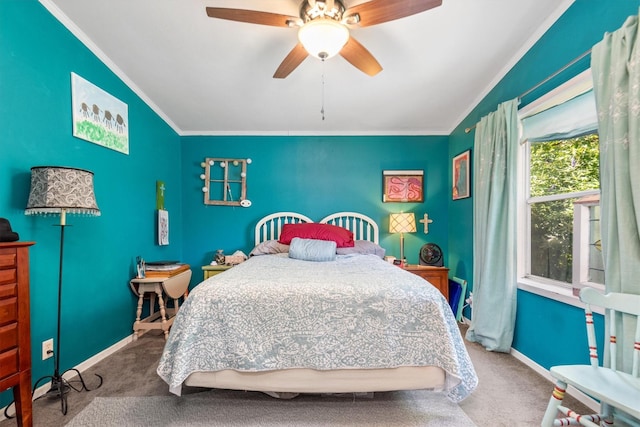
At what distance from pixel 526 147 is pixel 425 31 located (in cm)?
124

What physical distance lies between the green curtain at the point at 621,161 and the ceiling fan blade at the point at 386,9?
2.95 ft

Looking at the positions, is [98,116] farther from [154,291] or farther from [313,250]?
[313,250]

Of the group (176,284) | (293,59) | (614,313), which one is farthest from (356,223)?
(614,313)

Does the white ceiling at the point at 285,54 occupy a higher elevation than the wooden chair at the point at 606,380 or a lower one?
higher

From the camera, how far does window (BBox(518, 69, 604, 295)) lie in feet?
5.90

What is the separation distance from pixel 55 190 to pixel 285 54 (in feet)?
5.78

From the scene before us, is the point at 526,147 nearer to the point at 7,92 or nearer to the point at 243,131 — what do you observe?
the point at 243,131

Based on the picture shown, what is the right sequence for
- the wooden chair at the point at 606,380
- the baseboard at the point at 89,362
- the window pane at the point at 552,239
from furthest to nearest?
the window pane at the point at 552,239, the baseboard at the point at 89,362, the wooden chair at the point at 606,380

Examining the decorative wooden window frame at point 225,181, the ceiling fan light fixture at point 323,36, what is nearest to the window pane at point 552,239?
the ceiling fan light fixture at point 323,36

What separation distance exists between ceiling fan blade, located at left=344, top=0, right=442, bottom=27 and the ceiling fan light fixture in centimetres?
9

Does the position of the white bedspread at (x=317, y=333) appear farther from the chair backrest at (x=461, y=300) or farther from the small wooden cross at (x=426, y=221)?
the small wooden cross at (x=426, y=221)

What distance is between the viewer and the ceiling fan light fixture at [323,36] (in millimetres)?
1562

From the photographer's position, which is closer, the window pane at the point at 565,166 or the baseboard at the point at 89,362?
the baseboard at the point at 89,362

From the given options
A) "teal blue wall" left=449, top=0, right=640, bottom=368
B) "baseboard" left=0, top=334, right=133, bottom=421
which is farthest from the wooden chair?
"baseboard" left=0, top=334, right=133, bottom=421
